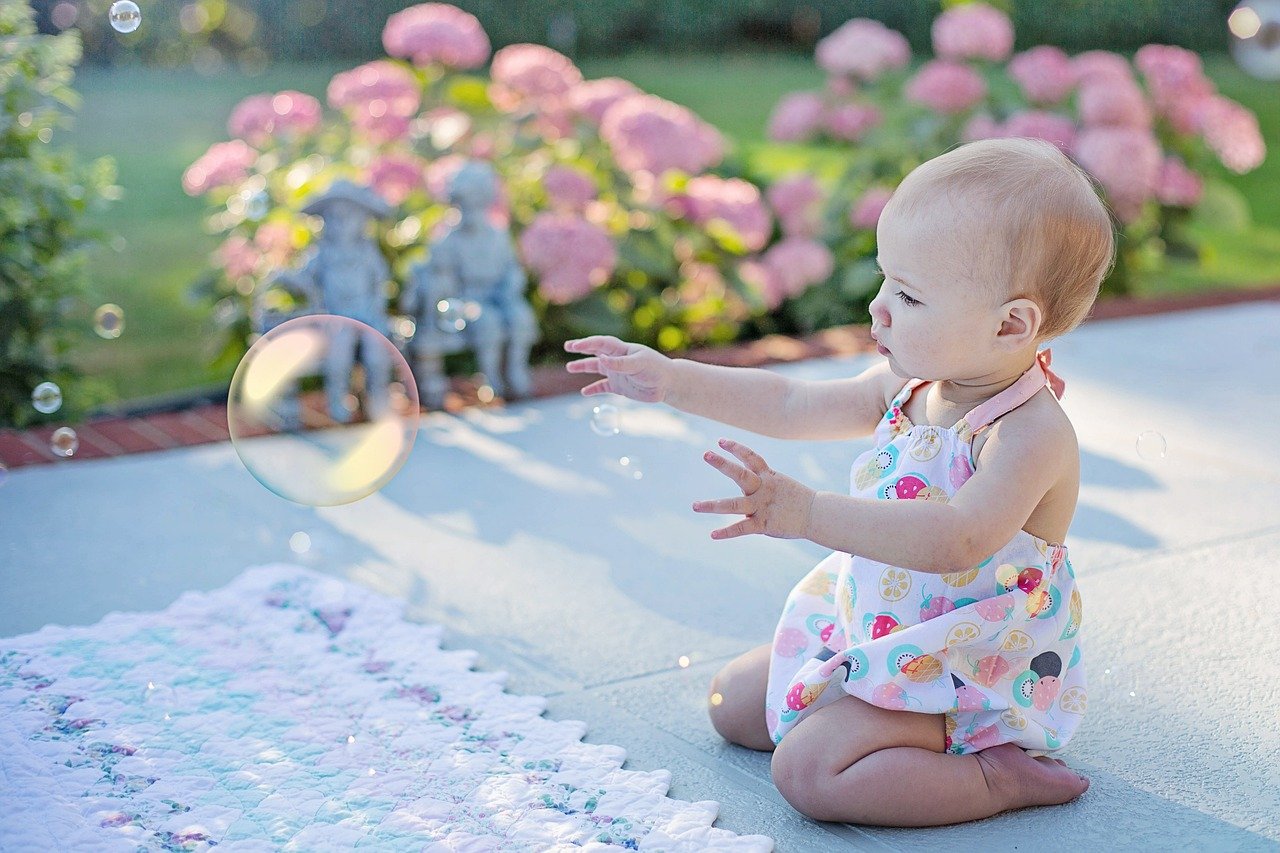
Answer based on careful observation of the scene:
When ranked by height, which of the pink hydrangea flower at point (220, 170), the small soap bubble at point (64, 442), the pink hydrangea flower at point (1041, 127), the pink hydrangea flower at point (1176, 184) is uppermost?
the pink hydrangea flower at point (220, 170)

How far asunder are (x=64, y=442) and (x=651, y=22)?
11.1 metres

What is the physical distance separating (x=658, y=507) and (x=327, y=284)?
121 centimetres

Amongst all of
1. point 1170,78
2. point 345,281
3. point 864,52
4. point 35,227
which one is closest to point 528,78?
point 345,281

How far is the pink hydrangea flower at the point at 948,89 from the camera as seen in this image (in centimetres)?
577

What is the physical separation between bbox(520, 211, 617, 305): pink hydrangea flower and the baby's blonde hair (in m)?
2.59

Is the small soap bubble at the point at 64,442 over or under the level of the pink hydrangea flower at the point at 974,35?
under

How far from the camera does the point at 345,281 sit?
13.0ft

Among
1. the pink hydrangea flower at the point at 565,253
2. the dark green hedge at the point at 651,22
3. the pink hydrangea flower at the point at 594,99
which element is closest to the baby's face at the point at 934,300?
the pink hydrangea flower at the point at 565,253

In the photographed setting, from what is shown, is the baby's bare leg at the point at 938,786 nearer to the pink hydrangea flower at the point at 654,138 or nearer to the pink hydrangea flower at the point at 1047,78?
the pink hydrangea flower at the point at 654,138

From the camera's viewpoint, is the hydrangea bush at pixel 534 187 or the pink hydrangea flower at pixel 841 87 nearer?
the hydrangea bush at pixel 534 187

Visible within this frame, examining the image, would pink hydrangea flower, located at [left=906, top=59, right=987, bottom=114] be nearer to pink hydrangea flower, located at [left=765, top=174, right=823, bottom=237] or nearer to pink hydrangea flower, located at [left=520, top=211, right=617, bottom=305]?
pink hydrangea flower, located at [left=765, top=174, right=823, bottom=237]

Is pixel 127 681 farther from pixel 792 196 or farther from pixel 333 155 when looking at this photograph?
pixel 792 196

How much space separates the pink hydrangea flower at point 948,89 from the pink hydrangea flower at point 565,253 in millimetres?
1919

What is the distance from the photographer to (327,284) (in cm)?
396
